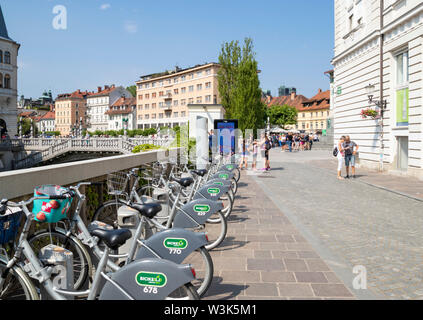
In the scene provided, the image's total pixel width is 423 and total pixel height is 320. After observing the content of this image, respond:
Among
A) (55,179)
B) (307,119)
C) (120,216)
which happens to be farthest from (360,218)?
(307,119)

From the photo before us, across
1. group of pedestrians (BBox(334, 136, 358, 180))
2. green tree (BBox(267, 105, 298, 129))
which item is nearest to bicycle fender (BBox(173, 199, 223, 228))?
group of pedestrians (BBox(334, 136, 358, 180))

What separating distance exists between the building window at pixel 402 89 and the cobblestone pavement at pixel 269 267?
1133 centimetres

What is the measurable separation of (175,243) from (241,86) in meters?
38.6

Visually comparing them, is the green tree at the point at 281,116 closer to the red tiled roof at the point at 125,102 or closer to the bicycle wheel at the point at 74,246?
the red tiled roof at the point at 125,102

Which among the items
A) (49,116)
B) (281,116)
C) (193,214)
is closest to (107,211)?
(193,214)

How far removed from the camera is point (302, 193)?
11609mm

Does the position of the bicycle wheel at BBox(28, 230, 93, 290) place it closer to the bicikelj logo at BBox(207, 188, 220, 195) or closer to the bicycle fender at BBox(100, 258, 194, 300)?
the bicycle fender at BBox(100, 258, 194, 300)

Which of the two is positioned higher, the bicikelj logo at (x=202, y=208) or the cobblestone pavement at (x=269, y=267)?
the bicikelj logo at (x=202, y=208)

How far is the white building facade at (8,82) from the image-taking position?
61.6 metres

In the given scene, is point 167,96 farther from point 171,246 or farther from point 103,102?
point 171,246

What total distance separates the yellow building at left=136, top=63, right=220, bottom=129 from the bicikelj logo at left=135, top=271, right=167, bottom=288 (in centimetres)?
8092

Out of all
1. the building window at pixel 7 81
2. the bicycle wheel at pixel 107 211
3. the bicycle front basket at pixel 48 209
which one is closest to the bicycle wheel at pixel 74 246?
the bicycle front basket at pixel 48 209

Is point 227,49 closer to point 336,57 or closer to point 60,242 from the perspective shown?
point 336,57

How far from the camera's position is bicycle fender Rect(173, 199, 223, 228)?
16.9ft
